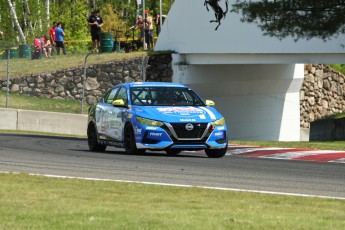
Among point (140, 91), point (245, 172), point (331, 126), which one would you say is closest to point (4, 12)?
point (331, 126)

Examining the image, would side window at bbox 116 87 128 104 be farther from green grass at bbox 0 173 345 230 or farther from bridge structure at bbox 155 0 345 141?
green grass at bbox 0 173 345 230

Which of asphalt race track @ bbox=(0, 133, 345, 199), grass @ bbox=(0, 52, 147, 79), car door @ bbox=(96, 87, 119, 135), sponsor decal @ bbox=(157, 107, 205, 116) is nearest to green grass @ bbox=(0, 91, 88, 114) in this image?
grass @ bbox=(0, 52, 147, 79)

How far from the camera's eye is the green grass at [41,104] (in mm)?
36094

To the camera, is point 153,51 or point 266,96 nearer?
point 153,51

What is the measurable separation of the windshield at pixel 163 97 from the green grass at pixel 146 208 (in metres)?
6.71

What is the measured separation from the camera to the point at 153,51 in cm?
3769

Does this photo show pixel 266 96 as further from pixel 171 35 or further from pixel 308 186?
pixel 308 186

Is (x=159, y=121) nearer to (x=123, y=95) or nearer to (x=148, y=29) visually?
(x=123, y=95)

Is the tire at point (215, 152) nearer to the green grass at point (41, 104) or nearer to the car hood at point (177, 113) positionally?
the car hood at point (177, 113)

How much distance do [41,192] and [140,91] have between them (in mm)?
8842

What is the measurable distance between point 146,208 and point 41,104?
25833mm

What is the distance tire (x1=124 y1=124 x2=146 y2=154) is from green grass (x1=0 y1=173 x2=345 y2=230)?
19.8 feet

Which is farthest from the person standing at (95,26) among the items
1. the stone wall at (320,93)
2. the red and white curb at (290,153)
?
the red and white curb at (290,153)

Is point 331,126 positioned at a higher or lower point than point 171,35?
lower
